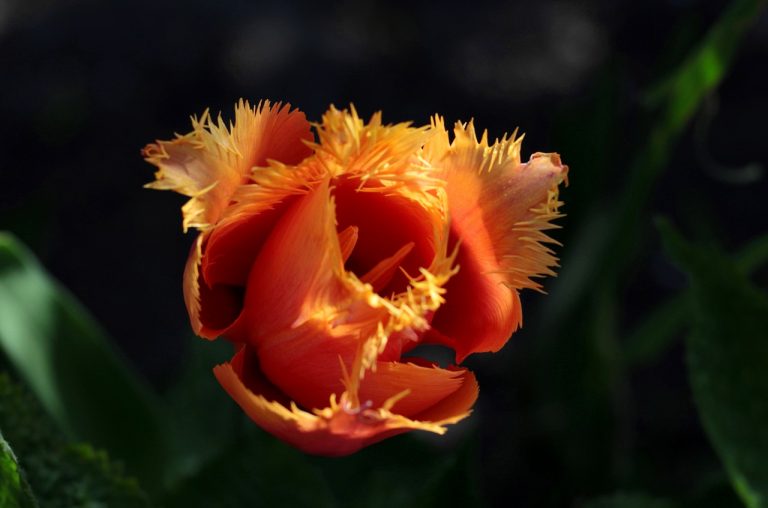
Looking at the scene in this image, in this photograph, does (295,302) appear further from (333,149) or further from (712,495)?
(712,495)

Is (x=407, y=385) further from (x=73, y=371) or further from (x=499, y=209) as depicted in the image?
(x=73, y=371)

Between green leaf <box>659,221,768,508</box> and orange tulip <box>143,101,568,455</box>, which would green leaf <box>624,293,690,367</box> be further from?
orange tulip <box>143,101,568,455</box>

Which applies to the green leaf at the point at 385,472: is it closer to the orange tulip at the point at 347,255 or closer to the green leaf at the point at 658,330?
the orange tulip at the point at 347,255

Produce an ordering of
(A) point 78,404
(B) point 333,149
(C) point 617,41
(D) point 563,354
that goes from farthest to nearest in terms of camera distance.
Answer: (C) point 617,41 < (D) point 563,354 < (A) point 78,404 < (B) point 333,149

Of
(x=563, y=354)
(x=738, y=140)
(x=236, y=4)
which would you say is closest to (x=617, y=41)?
(x=738, y=140)

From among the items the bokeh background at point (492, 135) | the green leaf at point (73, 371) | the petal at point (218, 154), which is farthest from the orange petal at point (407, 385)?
the bokeh background at point (492, 135)

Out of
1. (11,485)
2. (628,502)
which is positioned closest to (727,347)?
(628,502)

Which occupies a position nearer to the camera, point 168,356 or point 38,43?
point 168,356
